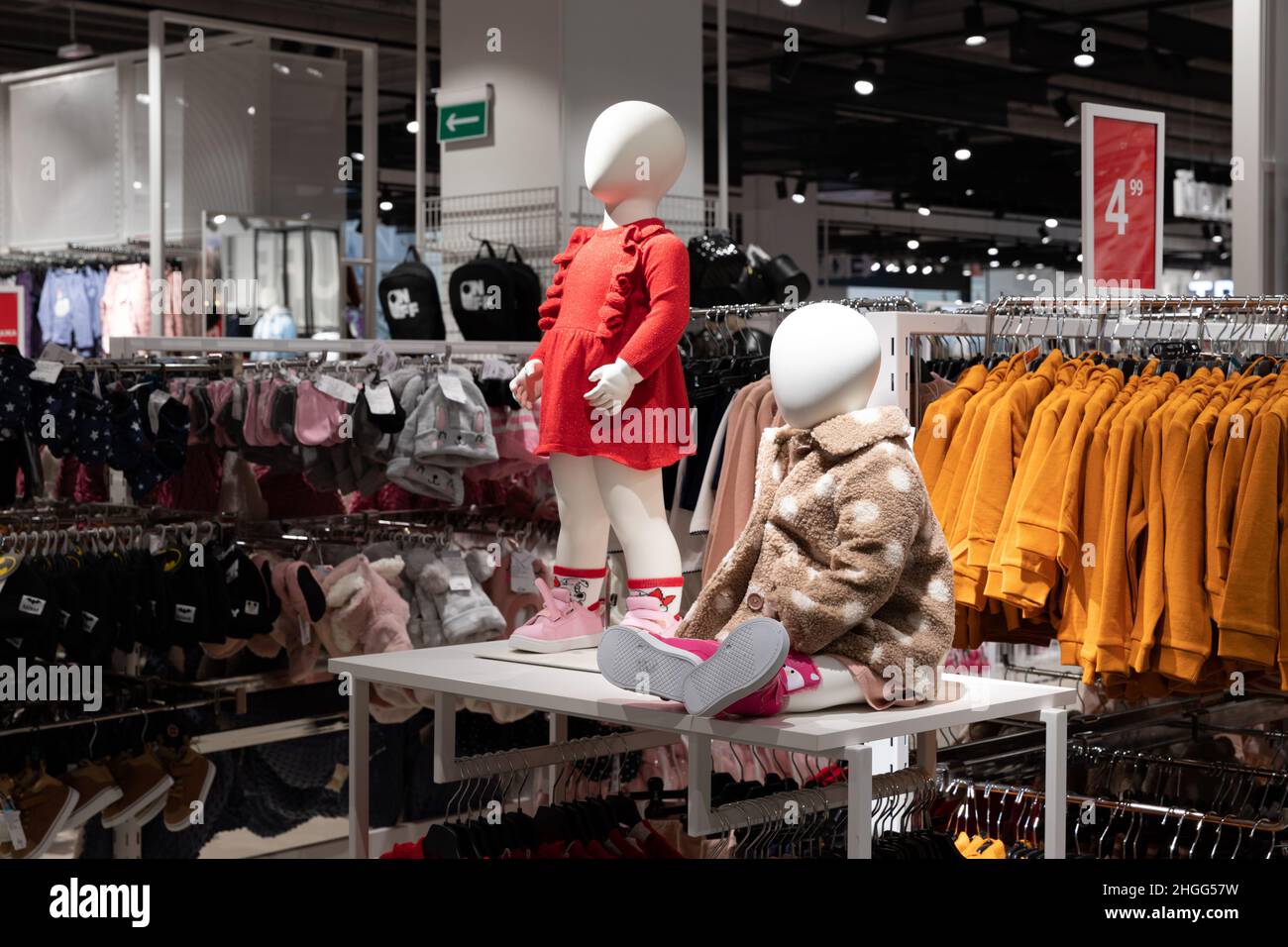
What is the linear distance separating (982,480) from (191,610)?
236cm

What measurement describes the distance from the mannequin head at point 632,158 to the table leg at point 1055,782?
4.40 ft

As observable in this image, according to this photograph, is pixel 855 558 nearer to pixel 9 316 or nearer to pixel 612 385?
pixel 612 385

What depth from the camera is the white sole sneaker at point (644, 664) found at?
251 centimetres

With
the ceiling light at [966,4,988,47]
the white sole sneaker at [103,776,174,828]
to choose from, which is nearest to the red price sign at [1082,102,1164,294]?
the white sole sneaker at [103,776,174,828]

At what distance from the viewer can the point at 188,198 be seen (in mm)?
7500

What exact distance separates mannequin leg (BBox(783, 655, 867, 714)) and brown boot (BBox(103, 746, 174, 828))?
2.65 meters

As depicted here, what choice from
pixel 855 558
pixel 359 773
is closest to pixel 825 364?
pixel 855 558

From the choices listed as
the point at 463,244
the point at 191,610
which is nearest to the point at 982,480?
the point at 191,610

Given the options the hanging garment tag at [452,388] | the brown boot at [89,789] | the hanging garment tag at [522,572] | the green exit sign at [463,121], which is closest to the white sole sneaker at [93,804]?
the brown boot at [89,789]

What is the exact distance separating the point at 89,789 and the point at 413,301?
7.96ft

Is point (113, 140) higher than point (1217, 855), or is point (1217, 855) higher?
point (113, 140)

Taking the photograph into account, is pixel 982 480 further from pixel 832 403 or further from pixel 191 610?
pixel 191 610

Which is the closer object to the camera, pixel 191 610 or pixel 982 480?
pixel 982 480
